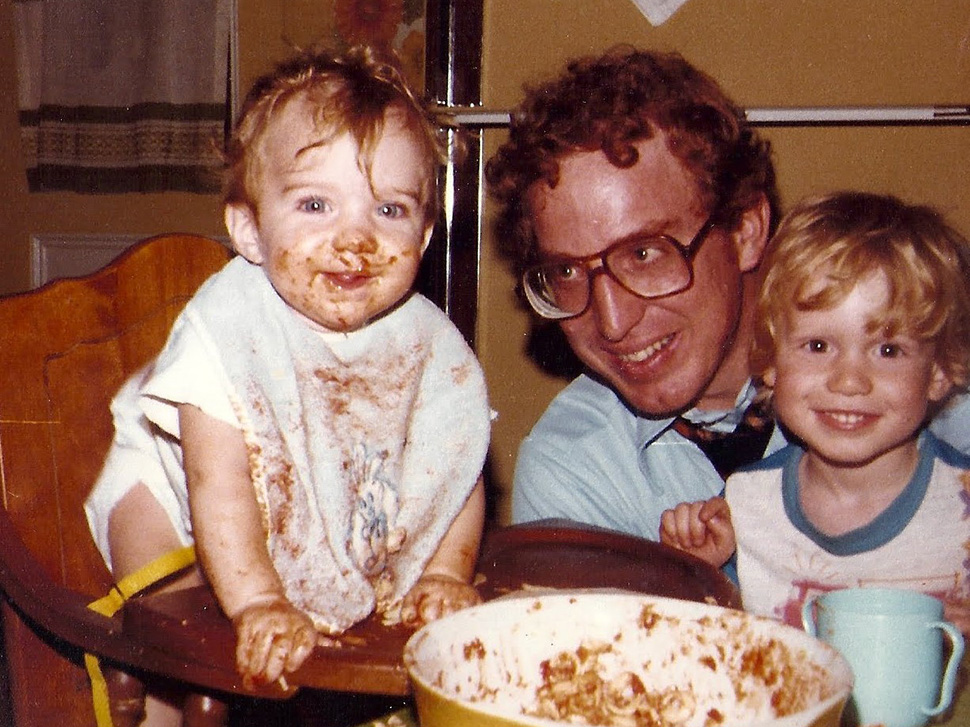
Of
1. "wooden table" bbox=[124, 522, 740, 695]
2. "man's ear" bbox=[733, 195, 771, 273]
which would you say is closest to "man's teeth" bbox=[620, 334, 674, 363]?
"man's ear" bbox=[733, 195, 771, 273]

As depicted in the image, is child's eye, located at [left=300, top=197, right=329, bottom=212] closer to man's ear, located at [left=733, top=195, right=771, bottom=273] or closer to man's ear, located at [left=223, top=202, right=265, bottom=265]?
man's ear, located at [left=223, top=202, right=265, bottom=265]

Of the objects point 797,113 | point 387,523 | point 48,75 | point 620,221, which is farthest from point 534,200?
point 48,75

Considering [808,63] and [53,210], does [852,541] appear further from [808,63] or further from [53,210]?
[53,210]

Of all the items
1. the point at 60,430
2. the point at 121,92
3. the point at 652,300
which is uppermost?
the point at 121,92

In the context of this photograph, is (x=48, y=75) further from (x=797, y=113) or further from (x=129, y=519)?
(x=797, y=113)

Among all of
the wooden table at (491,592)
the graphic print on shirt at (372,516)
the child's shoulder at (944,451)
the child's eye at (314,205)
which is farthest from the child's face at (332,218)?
the child's shoulder at (944,451)

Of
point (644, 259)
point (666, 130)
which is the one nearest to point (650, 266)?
point (644, 259)
